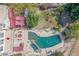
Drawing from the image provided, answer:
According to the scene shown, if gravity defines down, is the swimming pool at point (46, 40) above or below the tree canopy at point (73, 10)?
below

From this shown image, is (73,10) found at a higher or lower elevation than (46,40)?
higher

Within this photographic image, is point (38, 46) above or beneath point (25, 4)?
beneath

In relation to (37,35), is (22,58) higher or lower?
lower

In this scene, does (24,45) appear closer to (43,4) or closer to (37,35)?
(37,35)

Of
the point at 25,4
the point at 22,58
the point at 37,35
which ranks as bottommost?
the point at 22,58

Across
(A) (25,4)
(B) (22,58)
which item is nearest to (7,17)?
(A) (25,4)

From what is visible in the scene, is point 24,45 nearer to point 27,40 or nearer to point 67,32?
point 27,40

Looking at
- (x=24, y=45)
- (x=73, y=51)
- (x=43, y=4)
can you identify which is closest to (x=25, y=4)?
(x=43, y=4)

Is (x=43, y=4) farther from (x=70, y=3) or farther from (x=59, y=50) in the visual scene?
(x=59, y=50)

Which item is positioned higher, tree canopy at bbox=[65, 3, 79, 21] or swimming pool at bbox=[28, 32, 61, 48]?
tree canopy at bbox=[65, 3, 79, 21]
